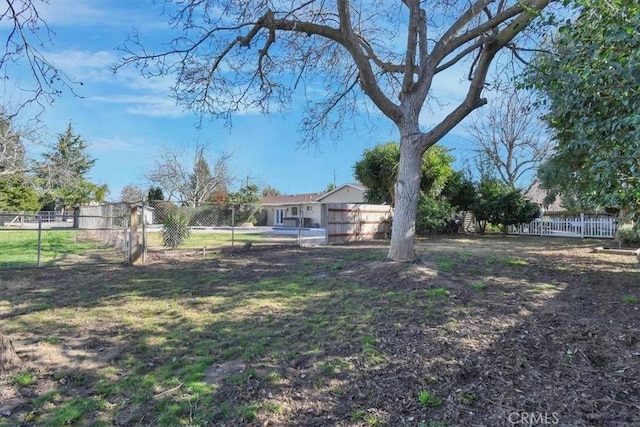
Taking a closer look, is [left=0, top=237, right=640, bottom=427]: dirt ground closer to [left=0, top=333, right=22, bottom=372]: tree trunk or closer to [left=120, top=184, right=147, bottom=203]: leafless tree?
[left=0, top=333, right=22, bottom=372]: tree trunk

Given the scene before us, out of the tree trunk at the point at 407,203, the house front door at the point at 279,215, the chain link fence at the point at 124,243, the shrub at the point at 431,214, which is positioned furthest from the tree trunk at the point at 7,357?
the house front door at the point at 279,215

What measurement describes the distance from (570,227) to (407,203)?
17.8 m

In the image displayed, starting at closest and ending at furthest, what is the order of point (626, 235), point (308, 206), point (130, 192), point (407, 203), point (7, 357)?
1. point (7, 357)
2. point (407, 203)
3. point (626, 235)
4. point (308, 206)
5. point (130, 192)

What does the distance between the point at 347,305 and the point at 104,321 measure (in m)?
3.08

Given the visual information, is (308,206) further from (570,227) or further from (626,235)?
(626,235)

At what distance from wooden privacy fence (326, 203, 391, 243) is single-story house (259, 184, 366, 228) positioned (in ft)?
30.5

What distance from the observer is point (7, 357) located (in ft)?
11.5

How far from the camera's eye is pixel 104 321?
15.8 feet

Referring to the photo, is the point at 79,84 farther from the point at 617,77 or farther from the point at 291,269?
the point at 291,269

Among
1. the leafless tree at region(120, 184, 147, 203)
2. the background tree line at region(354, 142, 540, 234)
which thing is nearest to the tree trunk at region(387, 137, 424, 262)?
the background tree line at region(354, 142, 540, 234)

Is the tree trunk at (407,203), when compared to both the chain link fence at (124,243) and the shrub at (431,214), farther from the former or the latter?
the shrub at (431,214)

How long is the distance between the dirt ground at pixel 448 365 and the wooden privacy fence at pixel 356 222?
8844 mm

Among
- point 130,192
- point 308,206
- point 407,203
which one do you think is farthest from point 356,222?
point 130,192

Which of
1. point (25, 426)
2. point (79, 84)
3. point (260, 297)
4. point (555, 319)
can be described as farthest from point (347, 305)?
point (79, 84)
